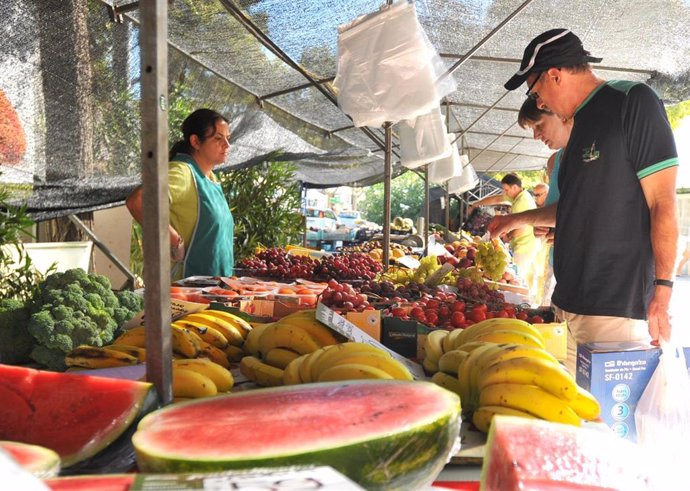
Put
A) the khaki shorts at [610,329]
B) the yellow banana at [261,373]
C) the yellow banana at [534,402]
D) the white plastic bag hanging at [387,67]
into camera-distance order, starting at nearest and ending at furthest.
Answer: the yellow banana at [534,402]
the yellow banana at [261,373]
the khaki shorts at [610,329]
the white plastic bag hanging at [387,67]

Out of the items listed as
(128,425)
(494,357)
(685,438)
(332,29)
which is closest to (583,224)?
(685,438)

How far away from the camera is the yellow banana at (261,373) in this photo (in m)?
1.54

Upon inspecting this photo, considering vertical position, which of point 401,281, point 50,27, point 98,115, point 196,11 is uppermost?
point 196,11

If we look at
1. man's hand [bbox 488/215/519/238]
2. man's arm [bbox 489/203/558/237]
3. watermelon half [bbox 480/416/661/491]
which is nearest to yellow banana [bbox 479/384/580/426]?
watermelon half [bbox 480/416/661/491]

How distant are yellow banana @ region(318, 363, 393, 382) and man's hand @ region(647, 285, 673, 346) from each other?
5.23 ft

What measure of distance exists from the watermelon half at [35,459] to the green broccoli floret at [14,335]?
5.81 ft

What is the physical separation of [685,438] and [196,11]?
381 cm

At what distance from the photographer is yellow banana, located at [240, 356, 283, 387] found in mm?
1535

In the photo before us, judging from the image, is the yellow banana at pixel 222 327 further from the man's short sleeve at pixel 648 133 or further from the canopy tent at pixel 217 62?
the canopy tent at pixel 217 62

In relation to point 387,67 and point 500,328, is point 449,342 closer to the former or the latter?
point 500,328

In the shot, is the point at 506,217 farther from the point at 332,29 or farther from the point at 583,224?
the point at 332,29

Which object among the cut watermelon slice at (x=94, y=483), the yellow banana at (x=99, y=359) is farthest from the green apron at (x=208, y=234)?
the cut watermelon slice at (x=94, y=483)

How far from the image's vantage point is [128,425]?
0.96 metres

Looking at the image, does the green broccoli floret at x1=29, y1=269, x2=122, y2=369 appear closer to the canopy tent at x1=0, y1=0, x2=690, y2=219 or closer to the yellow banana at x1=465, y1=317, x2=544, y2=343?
the canopy tent at x1=0, y1=0, x2=690, y2=219
